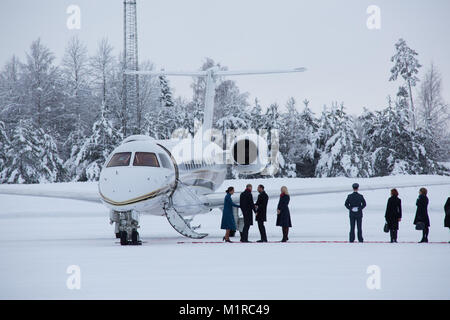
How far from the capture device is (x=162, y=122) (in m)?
56.8

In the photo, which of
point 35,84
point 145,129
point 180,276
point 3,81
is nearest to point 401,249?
point 180,276

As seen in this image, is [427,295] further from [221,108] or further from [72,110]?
[72,110]

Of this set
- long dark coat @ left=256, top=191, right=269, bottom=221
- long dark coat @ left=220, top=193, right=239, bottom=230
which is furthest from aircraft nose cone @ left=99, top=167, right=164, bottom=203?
long dark coat @ left=256, top=191, right=269, bottom=221

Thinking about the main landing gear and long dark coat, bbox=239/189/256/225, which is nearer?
the main landing gear

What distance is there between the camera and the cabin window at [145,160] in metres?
17.1

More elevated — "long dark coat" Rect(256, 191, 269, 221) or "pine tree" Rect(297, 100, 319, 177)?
"pine tree" Rect(297, 100, 319, 177)

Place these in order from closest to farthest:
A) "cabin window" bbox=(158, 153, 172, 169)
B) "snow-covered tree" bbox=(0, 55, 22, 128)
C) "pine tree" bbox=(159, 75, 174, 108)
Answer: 1. "cabin window" bbox=(158, 153, 172, 169)
2. "snow-covered tree" bbox=(0, 55, 22, 128)
3. "pine tree" bbox=(159, 75, 174, 108)

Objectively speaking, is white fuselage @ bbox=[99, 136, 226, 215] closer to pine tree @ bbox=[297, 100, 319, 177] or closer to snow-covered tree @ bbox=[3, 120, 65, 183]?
snow-covered tree @ bbox=[3, 120, 65, 183]

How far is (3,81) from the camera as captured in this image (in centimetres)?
6038

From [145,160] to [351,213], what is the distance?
5697 mm

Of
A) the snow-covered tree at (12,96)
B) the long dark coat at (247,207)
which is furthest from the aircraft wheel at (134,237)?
the snow-covered tree at (12,96)

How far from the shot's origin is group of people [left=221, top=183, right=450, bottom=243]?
16.4m

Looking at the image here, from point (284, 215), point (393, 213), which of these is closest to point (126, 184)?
point (284, 215)
